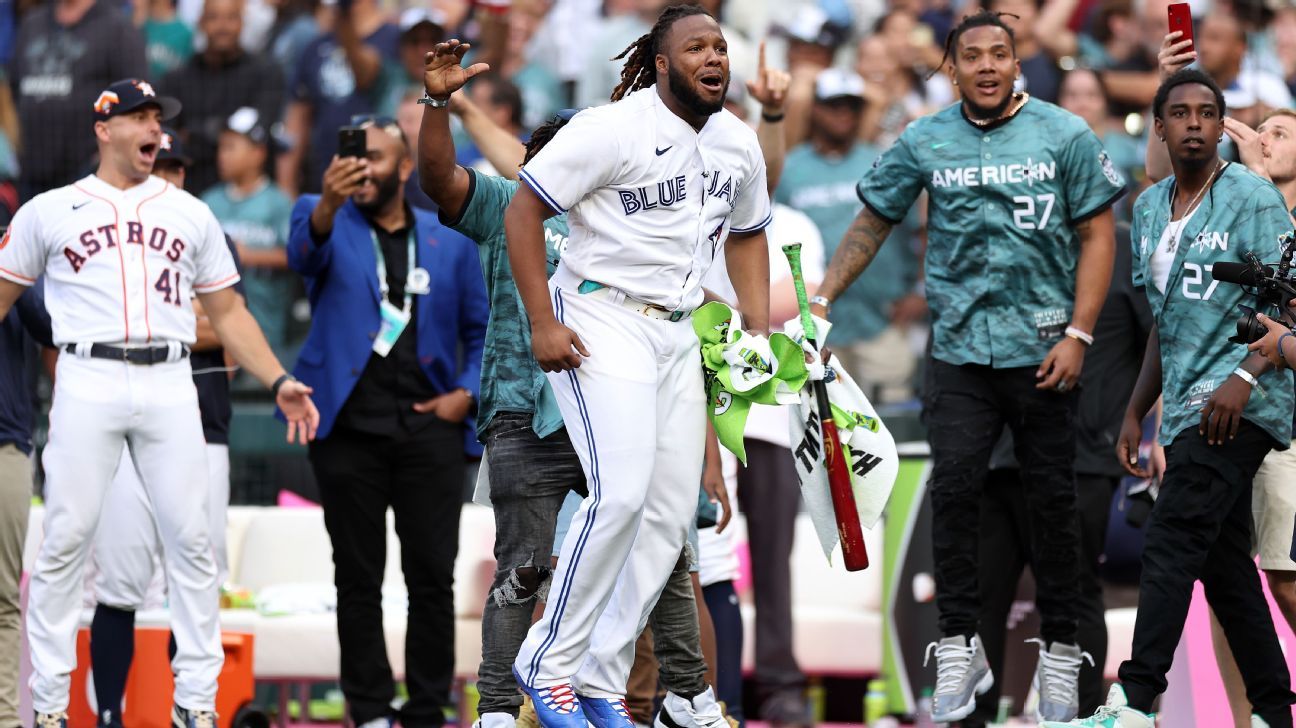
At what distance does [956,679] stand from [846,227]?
4899mm

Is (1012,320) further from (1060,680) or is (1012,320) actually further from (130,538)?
(130,538)

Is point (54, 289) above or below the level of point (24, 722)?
above

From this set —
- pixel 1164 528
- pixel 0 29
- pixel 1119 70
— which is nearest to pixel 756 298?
pixel 1164 528

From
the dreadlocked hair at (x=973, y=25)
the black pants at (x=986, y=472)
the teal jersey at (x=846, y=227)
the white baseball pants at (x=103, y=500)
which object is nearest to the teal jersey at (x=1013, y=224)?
the black pants at (x=986, y=472)

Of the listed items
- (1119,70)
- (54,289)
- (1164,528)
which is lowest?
(1164,528)

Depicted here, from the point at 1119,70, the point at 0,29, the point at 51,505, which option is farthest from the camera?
the point at 0,29

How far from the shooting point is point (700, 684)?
624 cm

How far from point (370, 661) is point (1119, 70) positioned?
22.3ft

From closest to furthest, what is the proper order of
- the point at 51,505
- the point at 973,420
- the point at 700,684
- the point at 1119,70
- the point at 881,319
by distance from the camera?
the point at 700,684 < the point at 973,420 < the point at 51,505 < the point at 881,319 < the point at 1119,70

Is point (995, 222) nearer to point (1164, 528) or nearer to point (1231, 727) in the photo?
point (1164, 528)

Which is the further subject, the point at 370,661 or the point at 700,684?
the point at 370,661

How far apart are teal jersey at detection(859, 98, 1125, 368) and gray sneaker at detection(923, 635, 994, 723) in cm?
103

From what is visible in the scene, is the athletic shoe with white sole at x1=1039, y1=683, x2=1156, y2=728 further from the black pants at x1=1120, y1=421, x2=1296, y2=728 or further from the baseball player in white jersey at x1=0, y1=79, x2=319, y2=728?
the baseball player in white jersey at x1=0, y1=79, x2=319, y2=728

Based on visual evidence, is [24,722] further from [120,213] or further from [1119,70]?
[1119,70]
